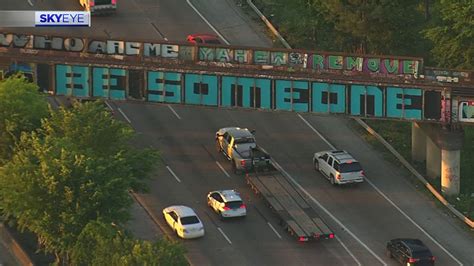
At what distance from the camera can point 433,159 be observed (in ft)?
254

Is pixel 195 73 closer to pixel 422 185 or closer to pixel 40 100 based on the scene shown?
pixel 40 100

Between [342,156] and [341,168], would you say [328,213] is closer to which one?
[341,168]

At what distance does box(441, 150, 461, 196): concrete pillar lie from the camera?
7456 cm

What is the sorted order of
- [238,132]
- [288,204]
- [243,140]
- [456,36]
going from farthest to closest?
[456,36], [238,132], [243,140], [288,204]

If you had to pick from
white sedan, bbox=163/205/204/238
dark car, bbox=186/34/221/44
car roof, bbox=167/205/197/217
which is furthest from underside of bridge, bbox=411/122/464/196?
dark car, bbox=186/34/221/44

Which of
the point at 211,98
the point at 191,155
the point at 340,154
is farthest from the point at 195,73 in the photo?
the point at 340,154

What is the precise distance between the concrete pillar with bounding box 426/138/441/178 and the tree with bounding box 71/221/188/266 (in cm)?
2786

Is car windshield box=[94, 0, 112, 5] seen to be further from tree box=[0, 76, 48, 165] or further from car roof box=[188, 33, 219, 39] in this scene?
tree box=[0, 76, 48, 165]

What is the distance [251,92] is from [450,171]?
15.2 meters

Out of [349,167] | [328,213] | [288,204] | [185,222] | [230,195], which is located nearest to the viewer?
[185,222]

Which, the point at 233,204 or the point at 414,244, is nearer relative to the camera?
the point at 414,244

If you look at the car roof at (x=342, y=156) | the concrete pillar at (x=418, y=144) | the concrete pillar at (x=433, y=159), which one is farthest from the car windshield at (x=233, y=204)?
the concrete pillar at (x=418, y=144)

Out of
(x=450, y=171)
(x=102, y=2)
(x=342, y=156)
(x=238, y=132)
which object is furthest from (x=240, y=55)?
(x=102, y=2)

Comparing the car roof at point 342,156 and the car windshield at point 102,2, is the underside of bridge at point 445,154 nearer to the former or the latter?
the car roof at point 342,156
